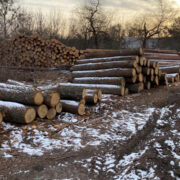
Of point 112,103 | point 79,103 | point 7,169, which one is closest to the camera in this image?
point 7,169

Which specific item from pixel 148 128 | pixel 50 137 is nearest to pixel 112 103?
→ pixel 148 128

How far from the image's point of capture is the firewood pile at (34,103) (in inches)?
176

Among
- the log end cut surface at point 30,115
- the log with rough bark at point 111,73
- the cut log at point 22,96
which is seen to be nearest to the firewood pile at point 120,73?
the log with rough bark at point 111,73

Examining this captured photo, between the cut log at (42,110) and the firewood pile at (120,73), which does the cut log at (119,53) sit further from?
the cut log at (42,110)

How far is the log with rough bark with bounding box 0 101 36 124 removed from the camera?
4402 millimetres

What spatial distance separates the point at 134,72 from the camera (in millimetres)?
7727

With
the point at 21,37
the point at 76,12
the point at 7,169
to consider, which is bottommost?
the point at 7,169

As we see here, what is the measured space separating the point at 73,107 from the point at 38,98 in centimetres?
106

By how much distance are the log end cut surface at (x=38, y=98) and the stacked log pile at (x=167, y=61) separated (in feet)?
24.4

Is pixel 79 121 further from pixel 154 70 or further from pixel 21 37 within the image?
pixel 21 37

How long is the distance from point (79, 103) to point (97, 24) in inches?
785

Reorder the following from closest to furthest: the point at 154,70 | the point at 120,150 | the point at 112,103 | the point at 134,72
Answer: the point at 120,150, the point at 112,103, the point at 134,72, the point at 154,70

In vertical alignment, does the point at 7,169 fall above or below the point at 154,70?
below

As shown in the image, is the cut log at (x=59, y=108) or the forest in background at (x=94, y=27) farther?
the forest in background at (x=94, y=27)
